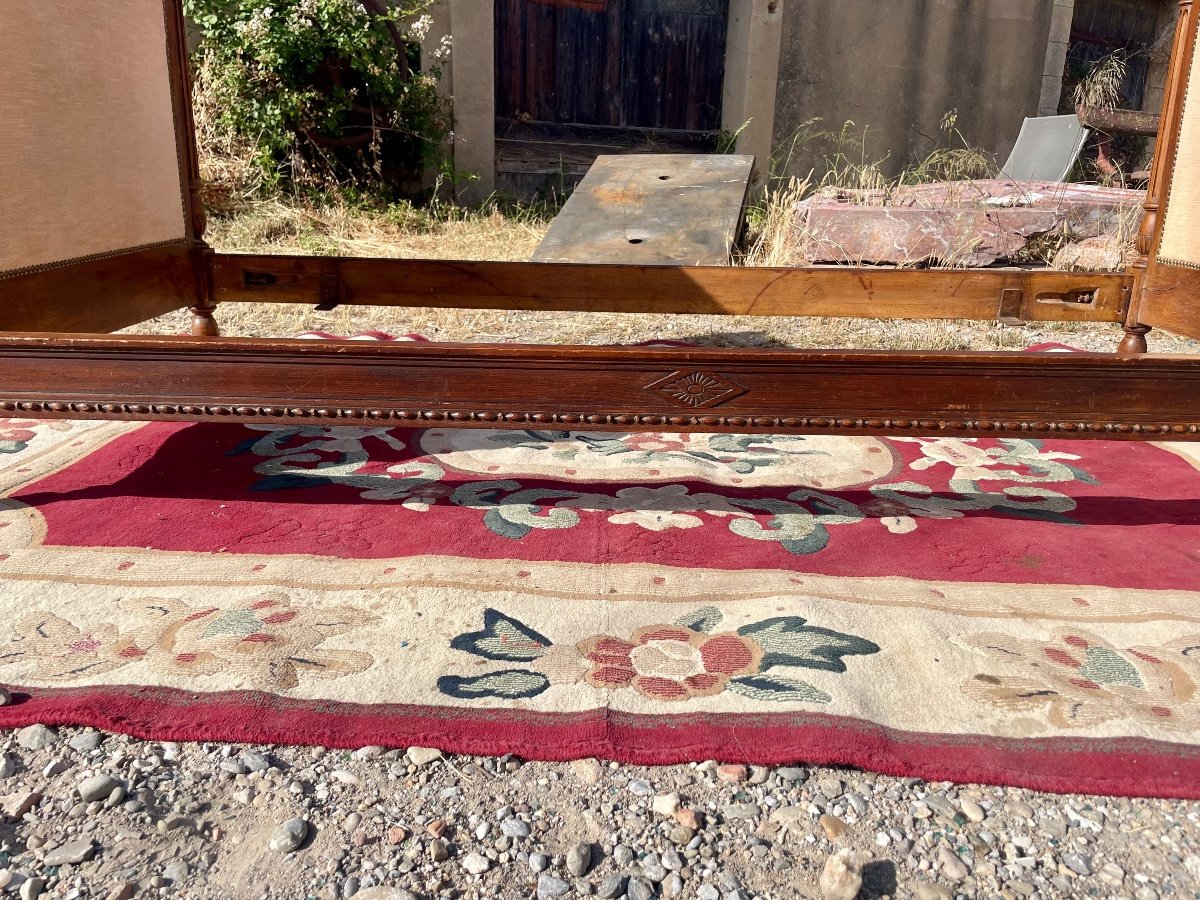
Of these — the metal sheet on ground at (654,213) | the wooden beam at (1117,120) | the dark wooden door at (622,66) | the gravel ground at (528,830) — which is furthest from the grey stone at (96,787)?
the dark wooden door at (622,66)

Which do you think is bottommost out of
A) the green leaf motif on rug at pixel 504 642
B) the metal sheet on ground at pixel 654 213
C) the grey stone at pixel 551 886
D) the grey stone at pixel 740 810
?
the grey stone at pixel 551 886

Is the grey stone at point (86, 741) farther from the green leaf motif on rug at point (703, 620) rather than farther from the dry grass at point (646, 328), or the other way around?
the dry grass at point (646, 328)

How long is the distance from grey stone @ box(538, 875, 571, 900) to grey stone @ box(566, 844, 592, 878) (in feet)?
0.07

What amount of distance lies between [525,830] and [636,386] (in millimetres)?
933

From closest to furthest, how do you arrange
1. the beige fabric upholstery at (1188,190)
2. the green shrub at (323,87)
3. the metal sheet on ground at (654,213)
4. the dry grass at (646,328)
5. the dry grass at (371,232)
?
the beige fabric upholstery at (1188,190) → the dry grass at (646,328) → the metal sheet on ground at (654,213) → the dry grass at (371,232) → the green shrub at (323,87)

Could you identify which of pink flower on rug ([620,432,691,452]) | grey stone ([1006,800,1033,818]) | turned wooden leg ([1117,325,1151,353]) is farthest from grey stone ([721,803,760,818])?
turned wooden leg ([1117,325,1151,353])

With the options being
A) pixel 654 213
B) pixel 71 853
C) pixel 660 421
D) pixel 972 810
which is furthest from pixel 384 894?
pixel 654 213

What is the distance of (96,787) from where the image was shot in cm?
120

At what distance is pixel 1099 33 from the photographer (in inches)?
375

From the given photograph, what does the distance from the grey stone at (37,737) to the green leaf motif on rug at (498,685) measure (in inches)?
21.8

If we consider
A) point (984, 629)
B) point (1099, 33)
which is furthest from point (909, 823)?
point (1099, 33)

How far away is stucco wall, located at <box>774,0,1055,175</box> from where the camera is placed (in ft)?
26.3

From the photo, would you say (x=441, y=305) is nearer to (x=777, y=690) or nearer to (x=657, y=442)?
(x=657, y=442)

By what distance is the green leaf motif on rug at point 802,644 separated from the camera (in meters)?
1.49
